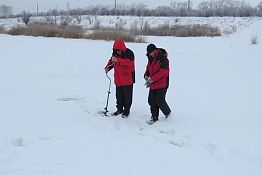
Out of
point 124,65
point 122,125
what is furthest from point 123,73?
point 122,125

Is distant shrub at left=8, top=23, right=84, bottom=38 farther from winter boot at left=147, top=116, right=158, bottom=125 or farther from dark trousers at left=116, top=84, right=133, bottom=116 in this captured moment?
winter boot at left=147, top=116, right=158, bottom=125

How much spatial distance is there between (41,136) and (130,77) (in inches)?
78.4

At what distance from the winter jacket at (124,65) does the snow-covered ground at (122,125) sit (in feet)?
2.27

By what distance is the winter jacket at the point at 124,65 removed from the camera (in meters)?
6.15

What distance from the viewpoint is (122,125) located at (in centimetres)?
601

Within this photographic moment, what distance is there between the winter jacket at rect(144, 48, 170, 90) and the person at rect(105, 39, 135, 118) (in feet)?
1.21

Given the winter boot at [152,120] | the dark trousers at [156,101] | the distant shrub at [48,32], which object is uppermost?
the distant shrub at [48,32]

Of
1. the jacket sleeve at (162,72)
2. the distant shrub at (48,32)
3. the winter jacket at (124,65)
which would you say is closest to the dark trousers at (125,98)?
the winter jacket at (124,65)

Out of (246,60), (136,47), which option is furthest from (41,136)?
(136,47)

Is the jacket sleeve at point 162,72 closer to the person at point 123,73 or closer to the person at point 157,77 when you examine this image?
the person at point 157,77

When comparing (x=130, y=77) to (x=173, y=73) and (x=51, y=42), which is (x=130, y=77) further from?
(x=51, y=42)

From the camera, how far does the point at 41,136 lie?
5.11 metres

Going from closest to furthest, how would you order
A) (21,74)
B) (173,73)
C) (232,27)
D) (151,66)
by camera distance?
(151,66)
(21,74)
(173,73)
(232,27)

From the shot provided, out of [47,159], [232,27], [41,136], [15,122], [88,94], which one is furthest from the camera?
[232,27]
